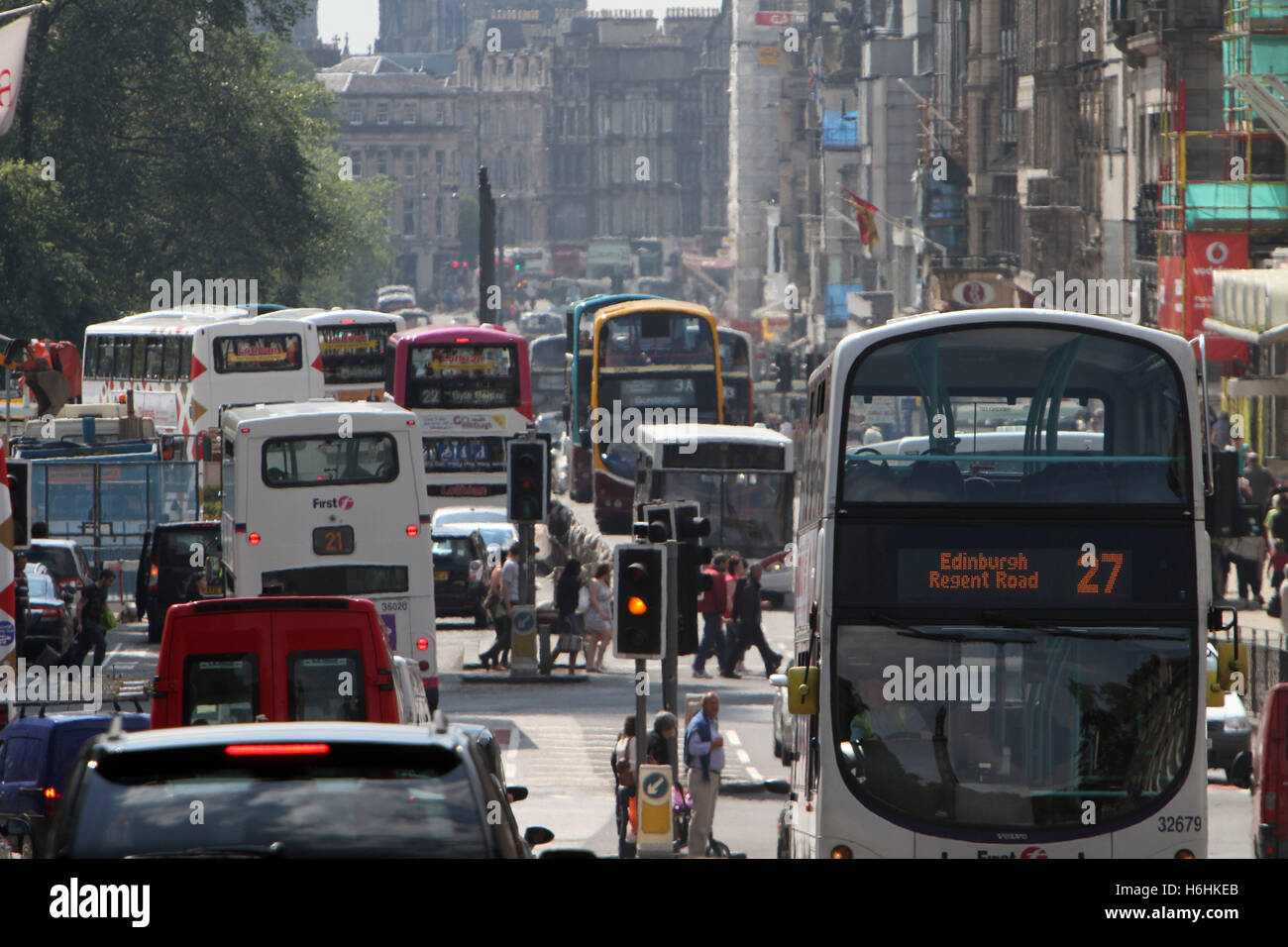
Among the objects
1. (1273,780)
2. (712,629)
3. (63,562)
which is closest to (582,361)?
(63,562)

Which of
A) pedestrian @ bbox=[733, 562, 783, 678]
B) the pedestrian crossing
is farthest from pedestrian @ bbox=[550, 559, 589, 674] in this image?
the pedestrian crossing

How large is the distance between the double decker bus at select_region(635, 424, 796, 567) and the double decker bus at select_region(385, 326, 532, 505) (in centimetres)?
359

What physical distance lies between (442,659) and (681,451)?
27.7 ft

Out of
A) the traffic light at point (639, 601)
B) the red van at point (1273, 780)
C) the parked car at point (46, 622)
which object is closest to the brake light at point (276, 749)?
the traffic light at point (639, 601)

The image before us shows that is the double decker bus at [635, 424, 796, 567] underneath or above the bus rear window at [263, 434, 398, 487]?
underneath

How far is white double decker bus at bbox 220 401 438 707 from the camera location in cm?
2495

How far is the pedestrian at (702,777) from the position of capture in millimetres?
17297

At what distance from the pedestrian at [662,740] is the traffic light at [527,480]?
8383 mm

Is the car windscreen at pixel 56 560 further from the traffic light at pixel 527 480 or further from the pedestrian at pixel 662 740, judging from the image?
the pedestrian at pixel 662 740

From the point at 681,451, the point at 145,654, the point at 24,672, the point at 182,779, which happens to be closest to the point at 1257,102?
the point at 681,451

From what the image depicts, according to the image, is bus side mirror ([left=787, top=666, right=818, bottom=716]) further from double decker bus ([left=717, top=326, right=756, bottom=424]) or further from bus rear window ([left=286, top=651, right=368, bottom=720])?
double decker bus ([left=717, top=326, right=756, bottom=424])

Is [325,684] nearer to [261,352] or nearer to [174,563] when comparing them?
[174,563]

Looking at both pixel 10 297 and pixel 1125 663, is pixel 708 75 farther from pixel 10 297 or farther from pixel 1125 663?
pixel 1125 663
